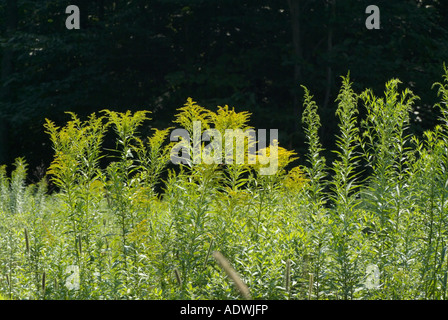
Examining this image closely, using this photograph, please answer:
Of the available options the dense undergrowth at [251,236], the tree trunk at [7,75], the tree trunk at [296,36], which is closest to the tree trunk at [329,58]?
the tree trunk at [296,36]

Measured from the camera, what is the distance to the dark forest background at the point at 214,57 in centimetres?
1567

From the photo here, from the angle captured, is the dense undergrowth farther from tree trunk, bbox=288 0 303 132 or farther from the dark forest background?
tree trunk, bbox=288 0 303 132

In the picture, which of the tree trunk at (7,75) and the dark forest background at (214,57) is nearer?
the dark forest background at (214,57)

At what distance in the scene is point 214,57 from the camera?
1834 centimetres

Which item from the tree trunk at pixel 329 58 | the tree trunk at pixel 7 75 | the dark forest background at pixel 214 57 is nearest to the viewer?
the tree trunk at pixel 329 58

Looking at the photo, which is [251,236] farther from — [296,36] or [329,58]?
[296,36]

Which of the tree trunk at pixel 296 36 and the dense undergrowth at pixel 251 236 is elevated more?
the tree trunk at pixel 296 36

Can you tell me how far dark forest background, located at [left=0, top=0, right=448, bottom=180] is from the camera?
51.4 feet

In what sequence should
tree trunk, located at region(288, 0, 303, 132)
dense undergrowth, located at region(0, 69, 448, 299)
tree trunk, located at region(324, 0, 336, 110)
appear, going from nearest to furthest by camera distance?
dense undergrowth, located at region(0, 69, 448, 299) → tree trunk, located at region(324, 0, 336, 110) → tree trunk, located at region(288, 0, 303, 132)

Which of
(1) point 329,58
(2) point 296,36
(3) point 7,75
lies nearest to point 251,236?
(1) point 329,58

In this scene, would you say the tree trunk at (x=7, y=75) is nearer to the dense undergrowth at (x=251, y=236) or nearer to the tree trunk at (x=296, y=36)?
the tree trunk at (x=296, y=36)

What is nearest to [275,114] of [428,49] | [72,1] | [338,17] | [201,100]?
[201,100]

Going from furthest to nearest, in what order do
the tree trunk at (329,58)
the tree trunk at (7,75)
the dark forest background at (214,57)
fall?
the tree trunk at (7,75) → the dark forest background at (214,57) → the tree trunk at (329,58)

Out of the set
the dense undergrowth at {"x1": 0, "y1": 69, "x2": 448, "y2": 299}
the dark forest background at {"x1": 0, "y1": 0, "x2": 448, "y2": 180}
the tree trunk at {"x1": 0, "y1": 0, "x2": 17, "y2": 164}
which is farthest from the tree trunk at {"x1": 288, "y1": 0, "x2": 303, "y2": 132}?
the dense undergrowth at {"x1": 0, "y1": 69, "x2": 448, "y2": 299}
